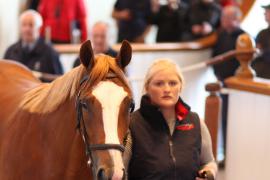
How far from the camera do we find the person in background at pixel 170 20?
789 cm

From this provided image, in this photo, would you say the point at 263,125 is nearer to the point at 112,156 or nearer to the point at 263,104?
the point at 263,104

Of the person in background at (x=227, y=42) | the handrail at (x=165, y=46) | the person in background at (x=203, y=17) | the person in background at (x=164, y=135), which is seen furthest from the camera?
the person in background at (x=203, y=17)

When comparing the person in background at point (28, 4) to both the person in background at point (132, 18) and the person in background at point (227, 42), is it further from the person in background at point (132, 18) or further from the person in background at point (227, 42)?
the person in background at point (227, 42)

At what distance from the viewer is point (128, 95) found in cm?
268

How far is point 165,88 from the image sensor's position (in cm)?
301

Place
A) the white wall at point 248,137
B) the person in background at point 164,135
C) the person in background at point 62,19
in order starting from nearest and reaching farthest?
1. the person in background at point 164,135
2. the white wall at point 248,137
3. the person in background at point 62,19

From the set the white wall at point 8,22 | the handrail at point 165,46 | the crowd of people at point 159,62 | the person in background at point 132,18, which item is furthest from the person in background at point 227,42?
the white wall at point 8,22

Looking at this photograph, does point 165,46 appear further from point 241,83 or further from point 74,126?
point 74,126

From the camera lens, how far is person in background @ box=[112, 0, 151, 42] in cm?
774

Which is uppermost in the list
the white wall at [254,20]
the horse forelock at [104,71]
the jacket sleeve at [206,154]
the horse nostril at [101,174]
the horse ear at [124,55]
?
the horse ear at [124,55]

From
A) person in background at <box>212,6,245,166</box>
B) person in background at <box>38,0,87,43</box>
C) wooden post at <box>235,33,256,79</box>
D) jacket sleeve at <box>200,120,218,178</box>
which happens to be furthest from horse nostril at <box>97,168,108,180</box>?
person in background at <box>38,0,87,43</box>

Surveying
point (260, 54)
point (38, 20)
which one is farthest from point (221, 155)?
point (38, 20)

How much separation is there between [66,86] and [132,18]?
4.98 m

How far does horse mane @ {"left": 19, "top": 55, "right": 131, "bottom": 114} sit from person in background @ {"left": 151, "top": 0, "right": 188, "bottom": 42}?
4749 millimetres
